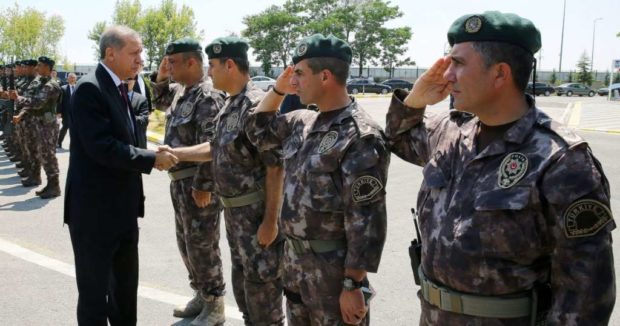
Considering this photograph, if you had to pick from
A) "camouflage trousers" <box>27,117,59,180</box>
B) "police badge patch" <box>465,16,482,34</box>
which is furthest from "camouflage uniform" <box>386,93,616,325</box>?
"camouflage trousers" <box>27,117,59,180</box>

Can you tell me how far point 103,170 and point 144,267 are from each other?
219 centimetres

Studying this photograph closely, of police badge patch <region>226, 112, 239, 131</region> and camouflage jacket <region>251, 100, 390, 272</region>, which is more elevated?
police badge patch <region>226, 112, 239, 131</region>

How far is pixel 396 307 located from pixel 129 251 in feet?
6.63

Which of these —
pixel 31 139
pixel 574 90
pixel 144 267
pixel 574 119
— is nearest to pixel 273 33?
pixel 574 90

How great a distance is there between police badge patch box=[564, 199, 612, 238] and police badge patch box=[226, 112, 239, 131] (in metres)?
2.29

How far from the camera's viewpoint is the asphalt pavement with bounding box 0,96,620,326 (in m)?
4.13

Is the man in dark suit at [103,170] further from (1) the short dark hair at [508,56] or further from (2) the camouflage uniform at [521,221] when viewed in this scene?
(1) the short dark hair at [508,56]

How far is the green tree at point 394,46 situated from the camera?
213 ft

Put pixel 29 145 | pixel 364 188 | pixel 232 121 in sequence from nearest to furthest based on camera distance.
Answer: pixel 364 188 → pixel 232 121 → pixel 29 145

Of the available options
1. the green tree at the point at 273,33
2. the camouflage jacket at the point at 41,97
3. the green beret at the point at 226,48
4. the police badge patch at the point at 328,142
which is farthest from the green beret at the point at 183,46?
the green tree at the point at 273,33

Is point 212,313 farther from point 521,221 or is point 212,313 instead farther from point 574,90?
point 574,90

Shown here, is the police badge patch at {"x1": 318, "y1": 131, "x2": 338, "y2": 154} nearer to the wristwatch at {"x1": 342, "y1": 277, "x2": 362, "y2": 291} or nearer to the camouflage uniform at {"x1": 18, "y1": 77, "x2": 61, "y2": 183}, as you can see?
the wristwatch at {"x1": 342, "y1": 277, "x2": 362, "y2": 291}

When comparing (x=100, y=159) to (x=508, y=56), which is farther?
(x=100, y=159)

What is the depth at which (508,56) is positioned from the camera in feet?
6.02
